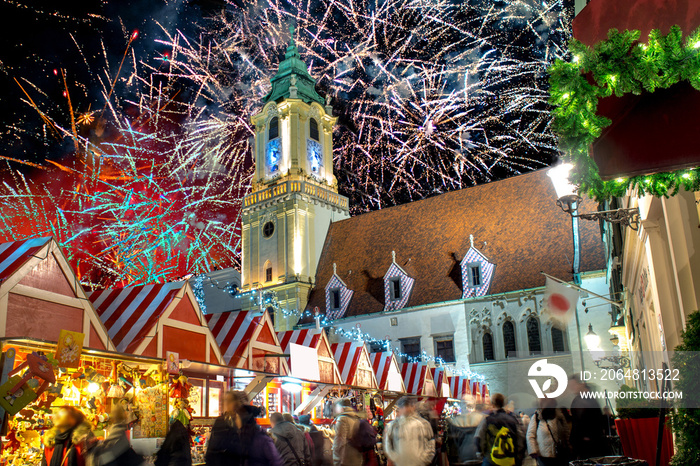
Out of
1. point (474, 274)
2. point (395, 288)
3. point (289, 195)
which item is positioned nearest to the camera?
point (474, 274)

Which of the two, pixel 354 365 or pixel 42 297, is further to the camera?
pixel 354 365

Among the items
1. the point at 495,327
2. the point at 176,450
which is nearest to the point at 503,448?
the point at 176,450

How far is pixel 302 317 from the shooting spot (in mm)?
38969

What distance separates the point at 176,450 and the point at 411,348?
29081 millimetres

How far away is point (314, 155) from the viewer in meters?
43.8

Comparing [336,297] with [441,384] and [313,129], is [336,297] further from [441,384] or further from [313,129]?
[441,384]

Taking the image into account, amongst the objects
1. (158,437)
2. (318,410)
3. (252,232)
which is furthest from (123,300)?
(252,232)

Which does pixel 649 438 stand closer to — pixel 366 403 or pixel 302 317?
pixel 366 403

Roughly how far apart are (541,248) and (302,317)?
1545cm

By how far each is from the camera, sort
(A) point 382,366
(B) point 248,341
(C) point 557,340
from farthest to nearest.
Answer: (C) point 557,340, (A) point 382,366, (B) point 248,341

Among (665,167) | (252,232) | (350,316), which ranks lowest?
(665,167)

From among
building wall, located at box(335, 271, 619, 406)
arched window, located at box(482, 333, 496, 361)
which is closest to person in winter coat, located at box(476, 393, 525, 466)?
building wall, located at box(335, 271, 619, 406)

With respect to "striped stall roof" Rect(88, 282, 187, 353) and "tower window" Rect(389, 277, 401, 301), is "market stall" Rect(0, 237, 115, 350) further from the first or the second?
"tower window" Rect(389, 277, 401, 301)

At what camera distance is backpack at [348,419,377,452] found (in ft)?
24.5
